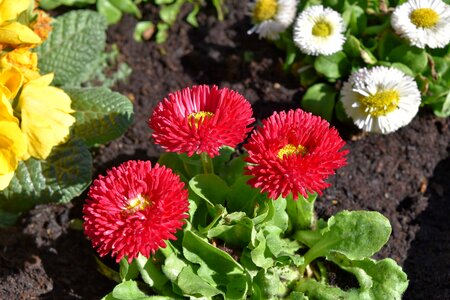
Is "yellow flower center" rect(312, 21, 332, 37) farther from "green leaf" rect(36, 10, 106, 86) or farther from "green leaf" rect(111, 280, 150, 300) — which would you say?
"green leaf" rect(111, 280, 150, 300)

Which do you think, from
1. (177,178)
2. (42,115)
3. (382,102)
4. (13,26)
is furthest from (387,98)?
(13,26)

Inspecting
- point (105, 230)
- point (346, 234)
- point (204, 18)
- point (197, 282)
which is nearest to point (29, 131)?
point (105, 230)

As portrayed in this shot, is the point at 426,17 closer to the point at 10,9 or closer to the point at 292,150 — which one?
the point at 292,150

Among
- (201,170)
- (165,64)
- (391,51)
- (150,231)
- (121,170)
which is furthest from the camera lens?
(165,64)

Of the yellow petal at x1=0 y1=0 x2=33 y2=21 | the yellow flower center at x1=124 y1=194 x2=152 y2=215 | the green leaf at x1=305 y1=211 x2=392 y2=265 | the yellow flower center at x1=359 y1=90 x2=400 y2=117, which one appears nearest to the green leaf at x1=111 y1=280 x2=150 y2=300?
the yellow flower center at x1=124 y1=194 x2=152 y2=215

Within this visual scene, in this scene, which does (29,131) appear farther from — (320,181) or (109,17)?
(109,17)
